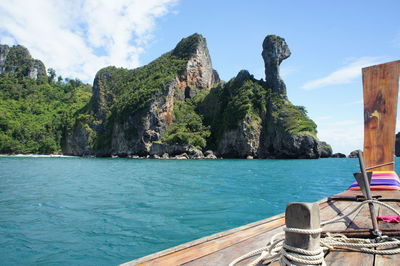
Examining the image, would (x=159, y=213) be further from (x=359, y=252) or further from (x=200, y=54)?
(x=200, y=54)

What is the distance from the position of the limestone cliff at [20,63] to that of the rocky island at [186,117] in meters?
25.1

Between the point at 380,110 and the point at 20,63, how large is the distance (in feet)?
530

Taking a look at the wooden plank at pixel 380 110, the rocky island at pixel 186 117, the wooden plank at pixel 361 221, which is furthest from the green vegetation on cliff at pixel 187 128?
the wooden plank at pixel 361 221

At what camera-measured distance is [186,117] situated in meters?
85.1

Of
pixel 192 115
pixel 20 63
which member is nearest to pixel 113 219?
pixel 192 115

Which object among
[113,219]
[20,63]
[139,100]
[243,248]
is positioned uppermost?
[20,63]

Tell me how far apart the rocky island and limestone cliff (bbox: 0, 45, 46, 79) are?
25062 millimetres

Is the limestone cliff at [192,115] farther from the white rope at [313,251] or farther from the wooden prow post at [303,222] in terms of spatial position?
the wooden prow post at [303,222]

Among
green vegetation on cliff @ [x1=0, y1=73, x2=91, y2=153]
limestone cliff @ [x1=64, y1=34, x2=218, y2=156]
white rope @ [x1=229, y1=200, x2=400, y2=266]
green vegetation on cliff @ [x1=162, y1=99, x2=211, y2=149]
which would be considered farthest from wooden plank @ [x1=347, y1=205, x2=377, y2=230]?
green vegetation on cliff @ [x1=0, y1=73, x2=91, y2=153]

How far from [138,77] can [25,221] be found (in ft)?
315

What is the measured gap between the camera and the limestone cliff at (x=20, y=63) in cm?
13138

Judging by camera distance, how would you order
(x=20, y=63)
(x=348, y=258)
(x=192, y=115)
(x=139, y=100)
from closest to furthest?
1. (x=348, y=258)
2. (x=139, y=100)
3. (x=192, y=115)
4. (x=20, y=63)

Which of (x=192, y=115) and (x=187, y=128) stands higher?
(x=192, y=115)

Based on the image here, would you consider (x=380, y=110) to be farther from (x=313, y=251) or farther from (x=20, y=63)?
(x=20, y=63)
